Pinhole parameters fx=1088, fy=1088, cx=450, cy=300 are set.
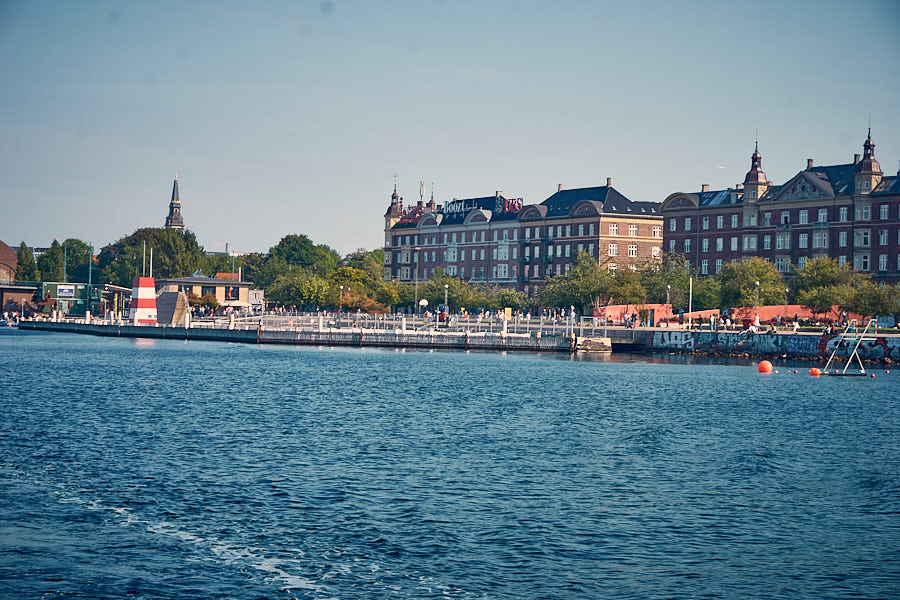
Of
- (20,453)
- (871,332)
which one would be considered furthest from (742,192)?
(20,453)

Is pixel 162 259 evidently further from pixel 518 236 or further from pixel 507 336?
pixel 507 336

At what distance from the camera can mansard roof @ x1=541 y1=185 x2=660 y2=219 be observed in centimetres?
14575

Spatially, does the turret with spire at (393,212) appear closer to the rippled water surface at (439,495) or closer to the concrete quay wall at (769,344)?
the concrete quay wall at (769,344)

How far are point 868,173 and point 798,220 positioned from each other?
10.6 metres

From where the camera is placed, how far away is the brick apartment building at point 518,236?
145m

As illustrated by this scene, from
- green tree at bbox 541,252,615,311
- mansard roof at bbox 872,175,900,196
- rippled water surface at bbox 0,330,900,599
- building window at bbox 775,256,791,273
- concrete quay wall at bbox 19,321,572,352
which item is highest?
mansard roof at bbox 872,175,900,196

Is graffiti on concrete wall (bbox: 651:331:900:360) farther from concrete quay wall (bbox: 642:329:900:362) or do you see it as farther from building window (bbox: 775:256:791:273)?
building window (bbox: 775:256:791:273)

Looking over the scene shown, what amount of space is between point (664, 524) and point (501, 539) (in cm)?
431

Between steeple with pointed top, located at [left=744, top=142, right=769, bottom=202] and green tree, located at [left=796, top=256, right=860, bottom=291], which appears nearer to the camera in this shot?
green tree, located at [left=796, top=256, right=860, bottom=291]

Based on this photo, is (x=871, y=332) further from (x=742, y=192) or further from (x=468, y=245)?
(x=468, y=245)

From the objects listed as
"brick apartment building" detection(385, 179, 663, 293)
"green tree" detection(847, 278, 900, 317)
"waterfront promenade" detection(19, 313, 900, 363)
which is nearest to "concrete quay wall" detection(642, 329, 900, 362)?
"waterfront promenade" detection(19, 313, 900, 363)

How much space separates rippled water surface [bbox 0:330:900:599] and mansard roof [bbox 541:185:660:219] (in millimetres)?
91983

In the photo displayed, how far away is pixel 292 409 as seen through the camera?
47312mm

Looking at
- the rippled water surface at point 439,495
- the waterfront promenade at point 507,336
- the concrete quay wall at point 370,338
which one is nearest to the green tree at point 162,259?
the waterfront promenade at point 507,336
